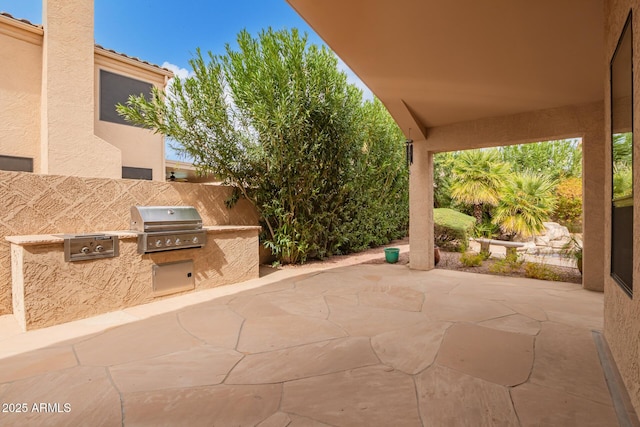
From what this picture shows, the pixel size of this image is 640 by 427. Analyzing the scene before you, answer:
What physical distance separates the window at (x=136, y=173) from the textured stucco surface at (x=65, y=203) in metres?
4.21

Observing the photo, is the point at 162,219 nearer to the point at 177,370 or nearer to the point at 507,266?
the point at 177,370

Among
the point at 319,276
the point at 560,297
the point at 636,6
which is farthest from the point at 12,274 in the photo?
the point at 560,297

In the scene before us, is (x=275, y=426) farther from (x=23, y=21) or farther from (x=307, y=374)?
(x=23, y=21)

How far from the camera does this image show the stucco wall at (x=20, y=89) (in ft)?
20.8

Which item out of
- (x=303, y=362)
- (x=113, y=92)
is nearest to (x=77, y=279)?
(x=303, y=362)

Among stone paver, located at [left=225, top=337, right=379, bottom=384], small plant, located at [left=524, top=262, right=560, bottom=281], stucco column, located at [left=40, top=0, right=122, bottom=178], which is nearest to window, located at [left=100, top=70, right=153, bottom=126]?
stucco column, located at [left=40, top=0, right=122, bottom=178]

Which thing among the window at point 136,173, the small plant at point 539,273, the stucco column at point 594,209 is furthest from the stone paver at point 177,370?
the window at point 136,173

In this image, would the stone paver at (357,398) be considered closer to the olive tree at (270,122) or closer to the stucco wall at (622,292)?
the stucco wall at (622,292)

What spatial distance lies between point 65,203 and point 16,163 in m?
4.25

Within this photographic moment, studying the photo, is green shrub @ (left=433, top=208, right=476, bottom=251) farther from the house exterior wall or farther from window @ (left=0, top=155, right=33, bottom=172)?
window @ (left=0, top=155, right=33, bottom=172)

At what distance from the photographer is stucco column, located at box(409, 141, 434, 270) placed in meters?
6.23

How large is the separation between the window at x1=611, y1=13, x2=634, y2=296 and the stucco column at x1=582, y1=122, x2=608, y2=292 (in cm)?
273

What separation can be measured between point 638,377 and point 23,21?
35.4 feet

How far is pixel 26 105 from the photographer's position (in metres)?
6.61
